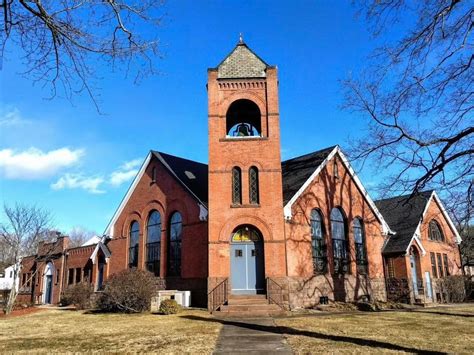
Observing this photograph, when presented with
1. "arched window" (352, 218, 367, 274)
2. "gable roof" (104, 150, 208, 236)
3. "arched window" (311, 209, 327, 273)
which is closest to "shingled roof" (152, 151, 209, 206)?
"gable roof" (104, 150, 208, 236)

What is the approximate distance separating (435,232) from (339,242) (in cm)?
1072

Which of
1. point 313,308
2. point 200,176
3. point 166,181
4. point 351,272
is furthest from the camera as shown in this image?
point 200,176

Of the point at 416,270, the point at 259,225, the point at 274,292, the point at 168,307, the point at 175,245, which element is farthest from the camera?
the point at 416,270

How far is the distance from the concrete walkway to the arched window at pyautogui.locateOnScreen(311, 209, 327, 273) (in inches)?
317

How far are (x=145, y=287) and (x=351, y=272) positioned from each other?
11658mm

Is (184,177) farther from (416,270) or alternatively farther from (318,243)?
(416,270)

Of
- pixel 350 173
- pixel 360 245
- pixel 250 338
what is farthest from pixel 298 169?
pixel 250 338

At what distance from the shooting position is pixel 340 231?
24.6 meters

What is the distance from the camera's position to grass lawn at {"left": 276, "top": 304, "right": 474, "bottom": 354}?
392 inches

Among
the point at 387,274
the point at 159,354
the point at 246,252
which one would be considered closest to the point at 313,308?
the point at 246,252

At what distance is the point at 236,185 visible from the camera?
68.3 ft

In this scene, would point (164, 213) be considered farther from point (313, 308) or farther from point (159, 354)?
point (159, 354)

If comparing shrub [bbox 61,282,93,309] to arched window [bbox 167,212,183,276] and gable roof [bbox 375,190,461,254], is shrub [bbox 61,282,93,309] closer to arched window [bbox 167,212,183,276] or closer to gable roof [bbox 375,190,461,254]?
arched window [bbox 167,212,183,276]

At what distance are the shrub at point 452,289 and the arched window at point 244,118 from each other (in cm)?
1611
